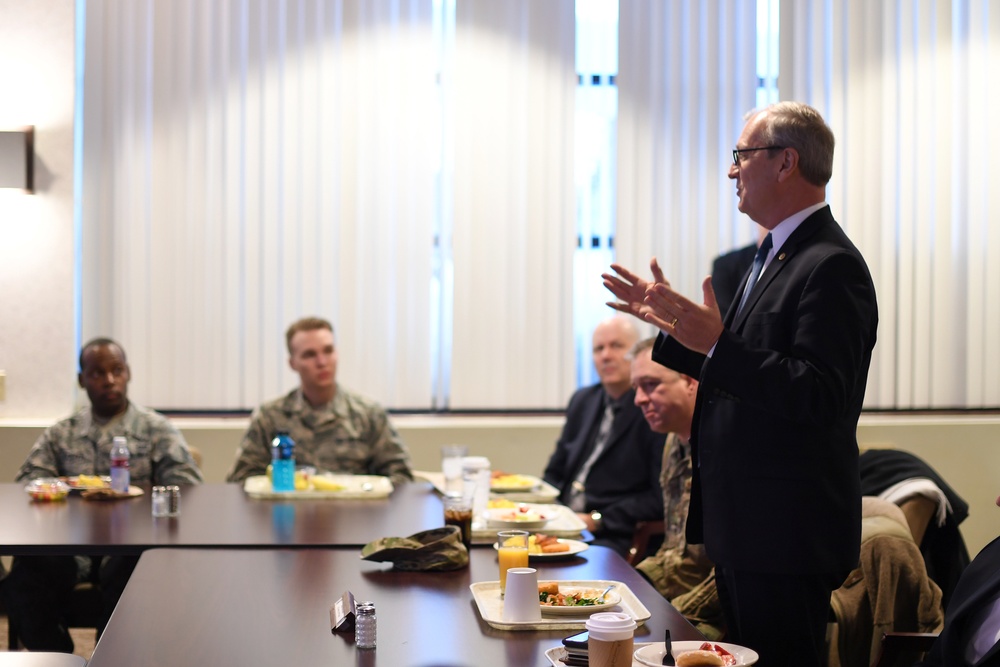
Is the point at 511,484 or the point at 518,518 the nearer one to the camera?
the point at 518,518

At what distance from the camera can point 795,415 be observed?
6.94ft

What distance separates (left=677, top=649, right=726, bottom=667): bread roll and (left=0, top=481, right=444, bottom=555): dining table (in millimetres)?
1300

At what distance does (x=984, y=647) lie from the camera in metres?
2.01

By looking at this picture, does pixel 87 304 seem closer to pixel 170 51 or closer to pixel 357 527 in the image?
pixel 170 51

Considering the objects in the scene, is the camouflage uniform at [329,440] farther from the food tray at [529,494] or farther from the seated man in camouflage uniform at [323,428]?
the food tray at [529,494]

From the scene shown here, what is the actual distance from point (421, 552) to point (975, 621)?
1.16 m

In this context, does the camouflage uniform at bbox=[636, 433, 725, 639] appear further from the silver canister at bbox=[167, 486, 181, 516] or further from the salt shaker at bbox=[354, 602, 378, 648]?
the silver canister at bbox=[167, 486, 181, 516]

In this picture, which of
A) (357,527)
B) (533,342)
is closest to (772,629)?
(357,527)

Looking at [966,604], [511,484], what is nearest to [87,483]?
[511,484]

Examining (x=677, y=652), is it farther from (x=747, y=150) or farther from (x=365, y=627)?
(x=747, y=150)

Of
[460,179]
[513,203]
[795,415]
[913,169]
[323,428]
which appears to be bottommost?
[323,428]

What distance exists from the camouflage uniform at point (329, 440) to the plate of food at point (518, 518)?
1.21 meters

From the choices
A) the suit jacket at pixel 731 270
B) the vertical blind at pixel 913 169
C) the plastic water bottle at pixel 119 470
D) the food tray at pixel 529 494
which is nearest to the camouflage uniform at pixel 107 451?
the plastic water bottle at pixel 119 470

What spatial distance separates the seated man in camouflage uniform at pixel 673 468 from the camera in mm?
3080
